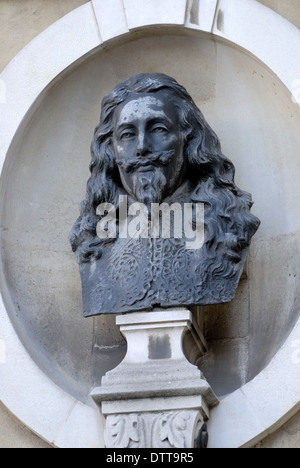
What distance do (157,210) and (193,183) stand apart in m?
0.23

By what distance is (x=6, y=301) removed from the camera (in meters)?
5.95

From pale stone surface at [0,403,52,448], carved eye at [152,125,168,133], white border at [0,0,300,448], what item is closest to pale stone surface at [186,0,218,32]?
white border at [0,0,300,448]

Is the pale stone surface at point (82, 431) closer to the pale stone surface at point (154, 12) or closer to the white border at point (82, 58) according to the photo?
the white border at point (82, 58)

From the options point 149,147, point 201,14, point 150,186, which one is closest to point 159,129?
point 149,147

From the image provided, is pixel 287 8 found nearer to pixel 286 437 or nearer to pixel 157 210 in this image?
pixel 157 210

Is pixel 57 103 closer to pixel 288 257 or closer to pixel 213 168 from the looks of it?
pixel 213 168

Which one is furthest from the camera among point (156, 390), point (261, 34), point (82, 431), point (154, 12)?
point (154, 12)

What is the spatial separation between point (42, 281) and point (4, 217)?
33 cm

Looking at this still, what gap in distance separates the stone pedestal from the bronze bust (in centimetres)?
9

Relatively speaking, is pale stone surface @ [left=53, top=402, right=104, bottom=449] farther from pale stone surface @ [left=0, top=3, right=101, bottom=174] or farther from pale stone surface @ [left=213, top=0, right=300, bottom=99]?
pale stone surface @ [left=213, top=0, right=300, bottom=99]

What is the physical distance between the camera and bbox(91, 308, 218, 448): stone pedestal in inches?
212

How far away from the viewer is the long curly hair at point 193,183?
570 cm

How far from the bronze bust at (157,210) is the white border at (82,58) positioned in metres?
0.36

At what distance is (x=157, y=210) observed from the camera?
5750 mm
